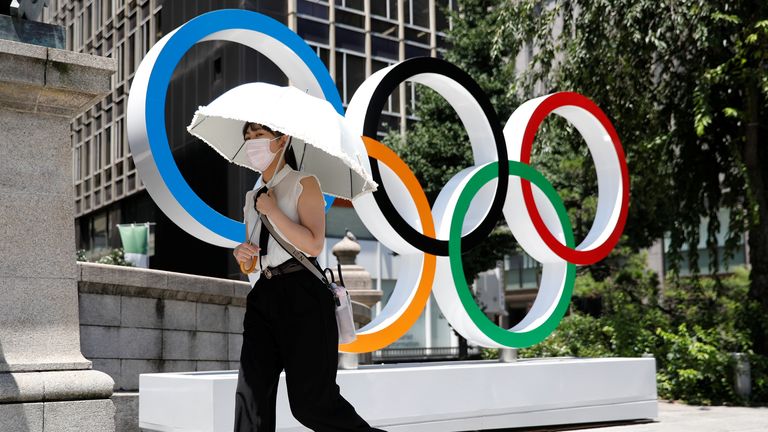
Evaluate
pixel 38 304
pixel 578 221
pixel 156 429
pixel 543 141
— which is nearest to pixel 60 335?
pixel 38 304

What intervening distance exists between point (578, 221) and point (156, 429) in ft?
67.1

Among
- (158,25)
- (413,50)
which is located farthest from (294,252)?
(413,50)

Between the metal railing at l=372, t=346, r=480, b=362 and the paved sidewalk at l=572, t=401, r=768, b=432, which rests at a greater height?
the paved sidewalk at l=572, t=401, r=768, b=432

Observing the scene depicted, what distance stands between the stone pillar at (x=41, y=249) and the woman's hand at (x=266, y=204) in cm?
207

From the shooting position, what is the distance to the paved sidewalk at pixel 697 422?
8.92 m

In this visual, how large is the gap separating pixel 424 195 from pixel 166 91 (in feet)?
9.32

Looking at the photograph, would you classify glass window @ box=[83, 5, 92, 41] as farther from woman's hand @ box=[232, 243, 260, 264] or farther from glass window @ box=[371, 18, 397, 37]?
woman's hand @ box=[232, 243, 260, 264]

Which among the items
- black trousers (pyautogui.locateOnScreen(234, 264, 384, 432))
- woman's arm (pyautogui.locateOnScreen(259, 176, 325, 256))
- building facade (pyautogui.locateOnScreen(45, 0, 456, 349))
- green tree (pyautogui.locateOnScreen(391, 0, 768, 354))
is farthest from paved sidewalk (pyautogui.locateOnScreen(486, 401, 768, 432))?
building facade (pyautogui.locateOnScreen(45, 0, 456, 349))

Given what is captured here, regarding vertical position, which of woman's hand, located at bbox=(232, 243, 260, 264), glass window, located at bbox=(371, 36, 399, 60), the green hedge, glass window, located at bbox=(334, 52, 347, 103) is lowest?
the green hedge

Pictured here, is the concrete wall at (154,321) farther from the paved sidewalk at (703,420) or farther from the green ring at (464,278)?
the paved sidewalk at (703,420)

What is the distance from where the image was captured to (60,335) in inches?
214

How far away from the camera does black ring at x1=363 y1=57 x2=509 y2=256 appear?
8.28 meters

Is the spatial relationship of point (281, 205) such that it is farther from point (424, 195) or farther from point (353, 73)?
point (353, 73)

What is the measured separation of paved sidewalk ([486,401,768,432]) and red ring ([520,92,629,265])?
6.42 ft
